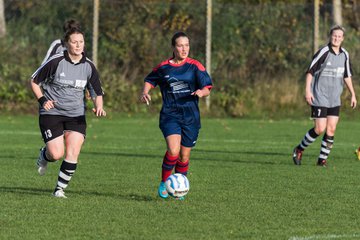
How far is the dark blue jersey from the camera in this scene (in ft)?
34.6

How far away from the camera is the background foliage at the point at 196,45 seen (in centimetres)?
2541

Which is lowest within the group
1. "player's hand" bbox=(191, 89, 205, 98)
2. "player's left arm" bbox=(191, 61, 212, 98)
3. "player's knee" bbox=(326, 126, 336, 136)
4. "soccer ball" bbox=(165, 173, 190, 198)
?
"player's knee" bbox=(326, 126, 336, 136)

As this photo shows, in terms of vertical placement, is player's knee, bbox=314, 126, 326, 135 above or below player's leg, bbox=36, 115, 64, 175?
below

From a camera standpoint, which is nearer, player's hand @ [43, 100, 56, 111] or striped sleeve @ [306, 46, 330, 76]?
player's hand @ [43, 100, 56, 111]

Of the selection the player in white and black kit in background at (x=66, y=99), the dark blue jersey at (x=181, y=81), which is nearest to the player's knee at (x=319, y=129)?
the dark blue jersey at (x=181, y=81)

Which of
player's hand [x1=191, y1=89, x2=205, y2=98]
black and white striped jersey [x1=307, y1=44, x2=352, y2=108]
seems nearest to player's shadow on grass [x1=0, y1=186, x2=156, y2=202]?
player's hand [x1=191, y1=89, x2=205, y2=98]

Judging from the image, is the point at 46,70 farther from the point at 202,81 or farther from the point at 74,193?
the point at 202,81

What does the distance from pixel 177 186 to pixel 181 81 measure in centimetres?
122

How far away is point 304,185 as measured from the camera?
11.8m

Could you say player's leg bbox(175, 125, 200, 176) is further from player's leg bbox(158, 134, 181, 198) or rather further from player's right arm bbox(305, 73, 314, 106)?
player's right arm bbox(305, 73, 314, 106)

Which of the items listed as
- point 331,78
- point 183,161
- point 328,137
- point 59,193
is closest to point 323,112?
point 328,137

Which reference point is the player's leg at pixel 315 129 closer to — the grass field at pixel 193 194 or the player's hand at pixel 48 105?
the grass field at pixel 193 194

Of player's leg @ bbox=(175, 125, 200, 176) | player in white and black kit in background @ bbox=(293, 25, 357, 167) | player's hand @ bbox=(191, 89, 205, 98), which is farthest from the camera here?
player in white and black kit in background @ bbox=(293, 25, 357, 167)

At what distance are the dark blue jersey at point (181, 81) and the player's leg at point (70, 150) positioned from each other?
0.95 m
